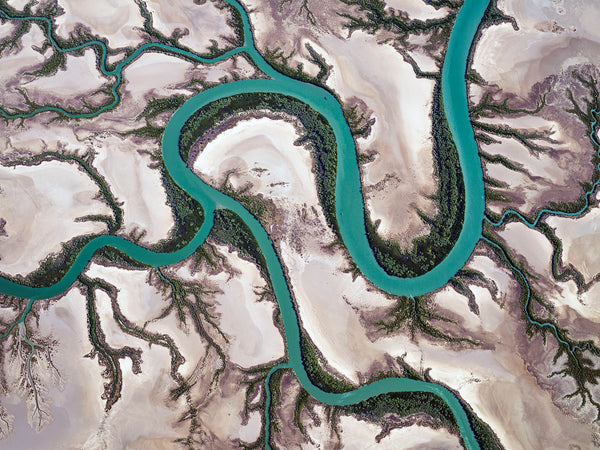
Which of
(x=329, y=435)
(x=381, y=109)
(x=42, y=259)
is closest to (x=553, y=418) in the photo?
(x=329, y=435)

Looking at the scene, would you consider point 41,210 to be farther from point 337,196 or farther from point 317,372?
point 317,372

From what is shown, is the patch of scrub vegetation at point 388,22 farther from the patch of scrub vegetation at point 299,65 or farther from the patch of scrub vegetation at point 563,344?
the patch of scrub vegetation at point 563,344

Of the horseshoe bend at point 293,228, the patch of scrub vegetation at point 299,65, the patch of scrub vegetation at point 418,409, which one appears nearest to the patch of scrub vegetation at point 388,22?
the horseshoe bend at point 293,228

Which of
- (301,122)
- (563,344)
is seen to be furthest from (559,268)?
(301,122)

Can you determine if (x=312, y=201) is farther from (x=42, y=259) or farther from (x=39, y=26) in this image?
(x=39, y=26)

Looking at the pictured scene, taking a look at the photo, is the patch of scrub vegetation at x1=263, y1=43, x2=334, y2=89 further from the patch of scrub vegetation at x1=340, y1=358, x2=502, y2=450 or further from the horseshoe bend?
the patch of scrub vegetation at x1=340, y1=358, x2=502, y2=450

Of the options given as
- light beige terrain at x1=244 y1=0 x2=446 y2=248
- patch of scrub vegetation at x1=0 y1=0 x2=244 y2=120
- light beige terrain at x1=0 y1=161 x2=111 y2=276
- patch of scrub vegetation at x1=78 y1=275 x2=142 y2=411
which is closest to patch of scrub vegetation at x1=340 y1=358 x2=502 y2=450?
light beige terrain at x1=244 y1=0 x2=446 y2=248
